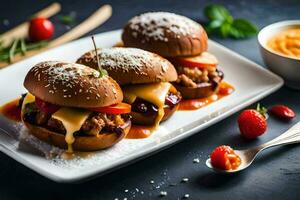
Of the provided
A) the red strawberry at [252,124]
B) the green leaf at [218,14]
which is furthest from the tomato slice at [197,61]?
the green leaf at [218,14]

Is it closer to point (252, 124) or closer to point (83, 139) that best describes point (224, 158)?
point (252, 124)

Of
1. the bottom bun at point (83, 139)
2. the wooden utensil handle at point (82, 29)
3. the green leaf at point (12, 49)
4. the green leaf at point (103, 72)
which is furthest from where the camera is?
the wooden utensil handle at point (82, 29)

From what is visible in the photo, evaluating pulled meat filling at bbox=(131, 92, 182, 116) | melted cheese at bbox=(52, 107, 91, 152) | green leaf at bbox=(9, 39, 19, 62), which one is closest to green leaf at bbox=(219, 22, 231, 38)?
pulled meat filling at bbox=(131, 92, 182, 116)

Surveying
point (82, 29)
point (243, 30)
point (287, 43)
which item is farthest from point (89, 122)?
point (243, 30)

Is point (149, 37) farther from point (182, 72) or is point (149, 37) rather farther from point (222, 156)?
point (222, 156)

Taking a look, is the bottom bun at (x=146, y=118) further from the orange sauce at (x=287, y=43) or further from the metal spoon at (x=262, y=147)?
the orange sauce at (x=287, y=43)

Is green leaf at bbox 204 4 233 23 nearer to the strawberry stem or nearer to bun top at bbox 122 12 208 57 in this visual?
bun top at bbox 122 12 208 57
